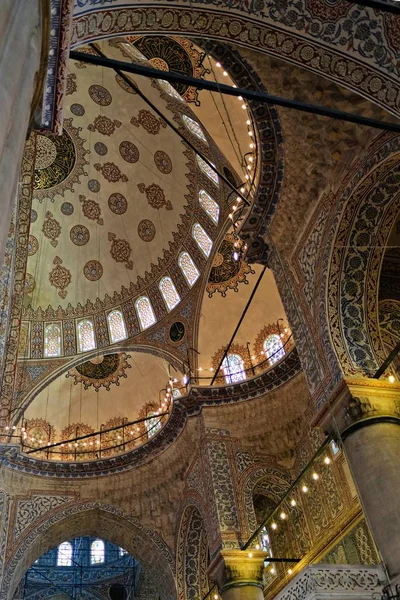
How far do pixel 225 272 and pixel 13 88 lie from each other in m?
11.0

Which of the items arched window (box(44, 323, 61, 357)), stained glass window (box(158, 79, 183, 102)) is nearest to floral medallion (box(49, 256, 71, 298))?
arched window (box(44, 323, 61, 357))

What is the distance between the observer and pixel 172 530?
1364cm

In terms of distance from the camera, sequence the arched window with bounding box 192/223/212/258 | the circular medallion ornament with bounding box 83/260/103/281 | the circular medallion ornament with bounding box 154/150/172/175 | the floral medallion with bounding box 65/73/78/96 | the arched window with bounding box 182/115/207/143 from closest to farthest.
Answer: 1. the arched window with bounding box 182/115/207/143
2. the floral medallion with bounding box 65/73/78/96
3. the arched window with bounding box 192/223/212/258
4. the circular medallion ornament with bounding box 154/150/172/175
5. the circular medallion ornament with bounding box 83/260/103/281

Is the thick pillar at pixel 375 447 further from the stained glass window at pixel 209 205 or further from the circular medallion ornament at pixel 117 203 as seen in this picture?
the circular medallion ornament at pixel 117 203

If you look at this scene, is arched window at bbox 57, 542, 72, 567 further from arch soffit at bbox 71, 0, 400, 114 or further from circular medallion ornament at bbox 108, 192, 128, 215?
arch soffit at bbox 71, 0, 400, 114

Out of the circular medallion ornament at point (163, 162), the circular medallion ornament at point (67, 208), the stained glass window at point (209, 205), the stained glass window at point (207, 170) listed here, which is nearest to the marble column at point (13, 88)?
the stained glass window at point (207, 170)

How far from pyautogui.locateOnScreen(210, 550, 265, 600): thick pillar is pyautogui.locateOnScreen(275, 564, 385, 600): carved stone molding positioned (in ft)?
13.7

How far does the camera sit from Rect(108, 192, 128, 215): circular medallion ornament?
15867mm

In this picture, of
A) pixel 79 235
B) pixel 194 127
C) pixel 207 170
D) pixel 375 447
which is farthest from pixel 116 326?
pixel 375 447

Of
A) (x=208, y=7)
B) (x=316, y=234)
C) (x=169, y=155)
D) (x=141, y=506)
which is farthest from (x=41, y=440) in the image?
(x=208, y=7)

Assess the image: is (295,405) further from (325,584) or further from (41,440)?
(41,440)

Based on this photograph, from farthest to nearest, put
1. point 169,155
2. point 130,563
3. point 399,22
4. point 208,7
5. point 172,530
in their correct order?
1. point 130,563
2. point 169,155
3. point 172,530
4. point 208,7
5. point 399,22

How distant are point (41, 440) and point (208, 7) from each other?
495 inches

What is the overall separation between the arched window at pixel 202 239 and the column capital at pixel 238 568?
696cm
